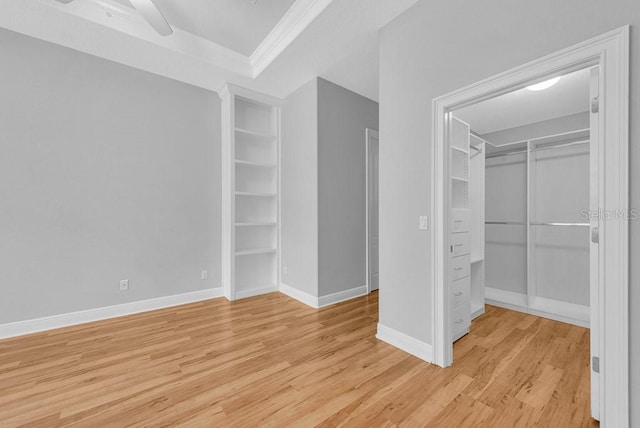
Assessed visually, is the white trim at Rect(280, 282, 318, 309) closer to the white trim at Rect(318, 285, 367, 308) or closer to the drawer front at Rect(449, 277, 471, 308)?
the white trim at Rect(318, 285, 367, 308)

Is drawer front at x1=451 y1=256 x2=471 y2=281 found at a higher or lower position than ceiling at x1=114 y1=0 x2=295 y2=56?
lower

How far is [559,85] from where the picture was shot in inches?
101

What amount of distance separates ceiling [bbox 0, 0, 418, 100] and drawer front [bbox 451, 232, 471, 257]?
2.01m

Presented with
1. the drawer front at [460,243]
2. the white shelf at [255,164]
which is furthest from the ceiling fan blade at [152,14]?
the drawer front at [460,243]

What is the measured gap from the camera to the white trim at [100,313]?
2.59 m

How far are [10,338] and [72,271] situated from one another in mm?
711

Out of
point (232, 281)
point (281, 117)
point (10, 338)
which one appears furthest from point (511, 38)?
point (10, 338)

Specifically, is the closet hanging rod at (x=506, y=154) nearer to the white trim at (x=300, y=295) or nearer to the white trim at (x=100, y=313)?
the white trim at (x=300, y=295)

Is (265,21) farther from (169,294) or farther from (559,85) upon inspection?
(169,294)

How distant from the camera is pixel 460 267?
2.52 metres

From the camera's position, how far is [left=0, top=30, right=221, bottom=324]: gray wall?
8.49ft

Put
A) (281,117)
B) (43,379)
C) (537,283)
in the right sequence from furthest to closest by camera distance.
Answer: (281,117), (537,283), (43,379)

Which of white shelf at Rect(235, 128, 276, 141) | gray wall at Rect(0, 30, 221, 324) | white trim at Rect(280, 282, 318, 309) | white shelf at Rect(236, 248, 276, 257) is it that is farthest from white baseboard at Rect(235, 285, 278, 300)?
white shelf at Rect(235, 128, 276, 141)

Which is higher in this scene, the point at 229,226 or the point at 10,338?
the point at 229,226
